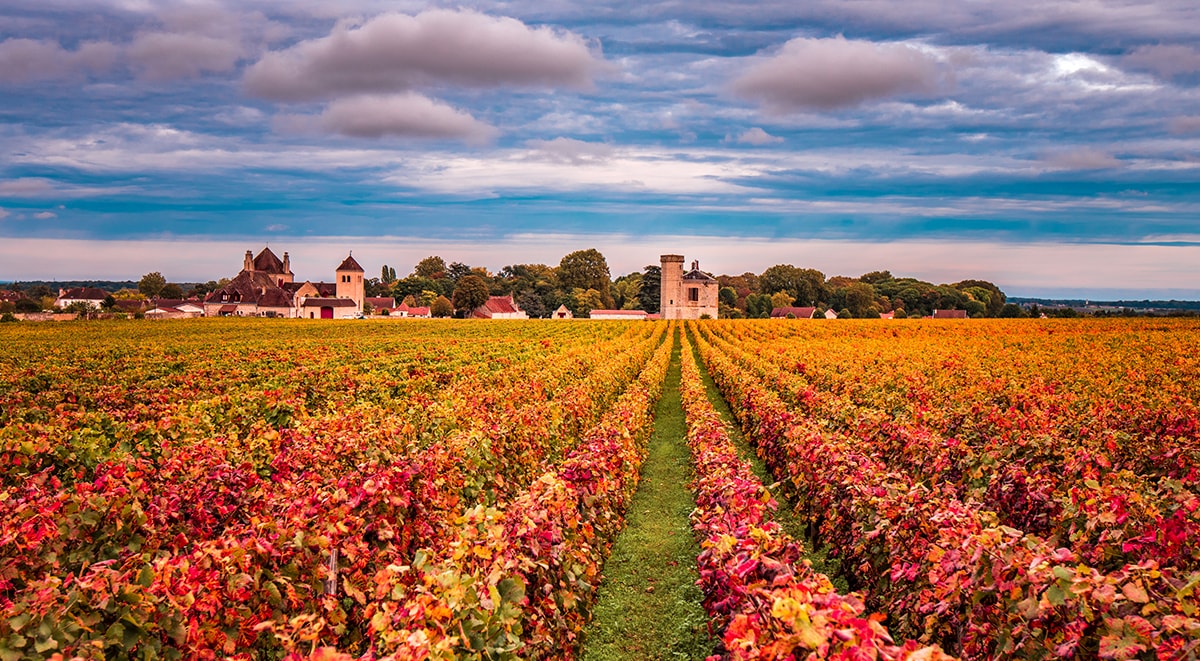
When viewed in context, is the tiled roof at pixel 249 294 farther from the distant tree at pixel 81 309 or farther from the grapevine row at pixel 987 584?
the grapevine row at pixel 987 584

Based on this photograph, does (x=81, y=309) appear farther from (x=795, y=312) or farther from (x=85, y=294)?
(x=795, y=312)

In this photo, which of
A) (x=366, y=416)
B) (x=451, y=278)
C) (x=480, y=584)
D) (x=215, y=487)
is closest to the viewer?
(x=480, y=584)

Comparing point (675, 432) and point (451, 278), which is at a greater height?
point (451, 278)

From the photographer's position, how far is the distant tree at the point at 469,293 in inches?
4358

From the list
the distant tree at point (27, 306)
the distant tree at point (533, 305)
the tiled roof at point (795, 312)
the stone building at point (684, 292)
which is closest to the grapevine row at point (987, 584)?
the stone building at point (684, 292)

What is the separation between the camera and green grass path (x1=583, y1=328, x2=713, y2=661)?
6492 mm

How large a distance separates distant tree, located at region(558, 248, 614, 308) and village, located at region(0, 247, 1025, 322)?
0.63ft

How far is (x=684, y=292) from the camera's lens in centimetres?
11331

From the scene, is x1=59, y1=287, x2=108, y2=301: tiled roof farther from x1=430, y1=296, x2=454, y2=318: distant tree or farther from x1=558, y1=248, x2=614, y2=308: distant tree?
x1=558, y1=248, x2=614, y2=308: distant tree

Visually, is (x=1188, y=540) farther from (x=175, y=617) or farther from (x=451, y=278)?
(x=451, y=278)

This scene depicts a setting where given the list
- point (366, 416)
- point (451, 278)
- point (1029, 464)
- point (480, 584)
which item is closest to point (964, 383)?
point (1029, 464)

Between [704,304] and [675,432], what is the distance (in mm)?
97026

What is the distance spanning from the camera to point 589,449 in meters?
8.14

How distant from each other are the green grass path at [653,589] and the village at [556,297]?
3635 inches
